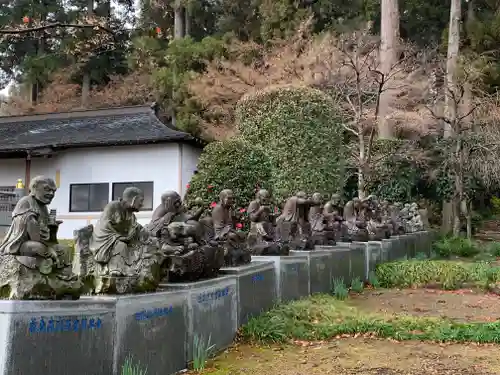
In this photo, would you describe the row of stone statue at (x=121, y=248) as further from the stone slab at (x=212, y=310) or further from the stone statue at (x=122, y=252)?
the stone slab at (x=212, y=310)

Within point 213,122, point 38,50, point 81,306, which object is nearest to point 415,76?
point 213,122

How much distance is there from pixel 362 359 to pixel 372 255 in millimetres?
6656

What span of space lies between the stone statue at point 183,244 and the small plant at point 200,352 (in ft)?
2.02

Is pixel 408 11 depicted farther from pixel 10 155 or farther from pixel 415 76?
pixel 10 155

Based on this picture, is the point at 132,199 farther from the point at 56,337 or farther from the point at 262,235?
the point at 262,235

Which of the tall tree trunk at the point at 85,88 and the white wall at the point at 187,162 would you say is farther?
the tall tree trunk at the point at 85,88

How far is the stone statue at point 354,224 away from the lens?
39.7 feet

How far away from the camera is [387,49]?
73.8 ft

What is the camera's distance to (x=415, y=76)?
2253 centimetres

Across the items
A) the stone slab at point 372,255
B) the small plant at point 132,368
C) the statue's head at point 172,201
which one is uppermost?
the statue's head at point 172,201

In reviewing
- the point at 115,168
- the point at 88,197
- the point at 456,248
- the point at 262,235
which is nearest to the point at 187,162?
the point at 115,168

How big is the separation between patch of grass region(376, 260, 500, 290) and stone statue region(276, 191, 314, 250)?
2.93 metres

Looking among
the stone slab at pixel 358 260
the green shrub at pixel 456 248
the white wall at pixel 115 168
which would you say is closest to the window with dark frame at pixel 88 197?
the white wall at pixel 115 168

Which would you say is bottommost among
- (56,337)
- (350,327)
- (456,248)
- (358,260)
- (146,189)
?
(350,327)
